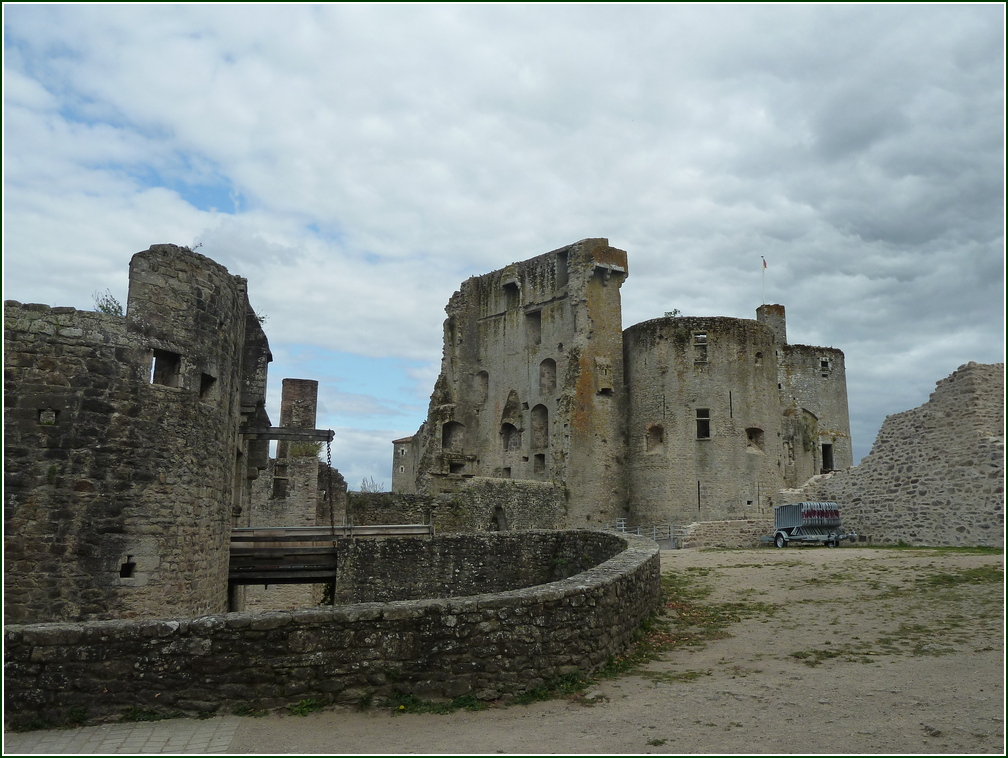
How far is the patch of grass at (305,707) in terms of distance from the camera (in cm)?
600

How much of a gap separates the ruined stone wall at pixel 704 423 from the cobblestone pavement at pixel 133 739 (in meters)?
26.3

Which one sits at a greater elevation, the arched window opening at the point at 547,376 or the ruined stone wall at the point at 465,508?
the arched window opening at the point at 547,376

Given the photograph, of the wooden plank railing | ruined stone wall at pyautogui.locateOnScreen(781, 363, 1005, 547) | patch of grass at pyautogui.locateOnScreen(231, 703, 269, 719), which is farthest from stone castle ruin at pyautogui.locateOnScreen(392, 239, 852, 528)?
patch of grass at pyautogui.locateOnScreen(231, 703, 269, 719)

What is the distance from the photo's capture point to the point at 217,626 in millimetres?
6062

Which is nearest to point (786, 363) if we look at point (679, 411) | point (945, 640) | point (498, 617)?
point (679, 411)

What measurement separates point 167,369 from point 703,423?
2436cm

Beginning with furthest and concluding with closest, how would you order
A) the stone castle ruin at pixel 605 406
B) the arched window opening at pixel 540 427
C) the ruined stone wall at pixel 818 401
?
the ruined stone wall at pixel 818 401, the arched window opening at pixel 540 427, the stone castle ruin at pixel 605 406

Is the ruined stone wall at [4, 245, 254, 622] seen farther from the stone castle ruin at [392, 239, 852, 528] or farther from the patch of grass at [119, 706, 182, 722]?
the stone castle ruin at [392, 239, 852, 528]

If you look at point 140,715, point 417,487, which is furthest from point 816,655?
point 417,487

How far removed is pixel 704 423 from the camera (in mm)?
31328

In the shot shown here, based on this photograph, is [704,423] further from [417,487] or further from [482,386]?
[417,487]

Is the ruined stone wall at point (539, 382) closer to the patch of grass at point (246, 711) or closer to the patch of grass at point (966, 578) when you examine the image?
the patch of grass at point (966, 578)

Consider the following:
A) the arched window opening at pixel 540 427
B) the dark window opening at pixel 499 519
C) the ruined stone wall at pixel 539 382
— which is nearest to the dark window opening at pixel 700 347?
the ruined stone wall at pixel 539 382

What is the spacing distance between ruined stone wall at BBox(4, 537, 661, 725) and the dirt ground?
27 centimetres
